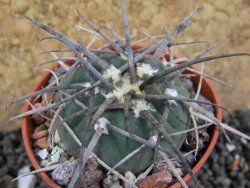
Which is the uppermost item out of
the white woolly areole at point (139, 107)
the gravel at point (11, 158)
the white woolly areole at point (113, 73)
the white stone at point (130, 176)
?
the white woolly areole at point (113, 73)

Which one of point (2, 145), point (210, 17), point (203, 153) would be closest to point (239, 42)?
point (210, 17)

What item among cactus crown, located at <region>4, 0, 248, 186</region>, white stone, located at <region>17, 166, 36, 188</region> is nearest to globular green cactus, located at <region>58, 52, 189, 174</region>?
cactus crown, located at <region>4, 0, 248, 186</region>

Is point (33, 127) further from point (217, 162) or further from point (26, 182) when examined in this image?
point (217, 162)

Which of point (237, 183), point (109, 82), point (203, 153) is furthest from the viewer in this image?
point (237, 183)

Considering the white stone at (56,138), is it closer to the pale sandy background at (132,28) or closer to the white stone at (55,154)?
the white stone at (55,154)

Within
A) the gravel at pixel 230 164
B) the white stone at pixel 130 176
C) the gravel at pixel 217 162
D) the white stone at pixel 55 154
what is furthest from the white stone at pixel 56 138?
the gravel at pixel 230 164

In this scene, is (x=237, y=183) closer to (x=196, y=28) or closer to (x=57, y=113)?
(x=196, y=28)
